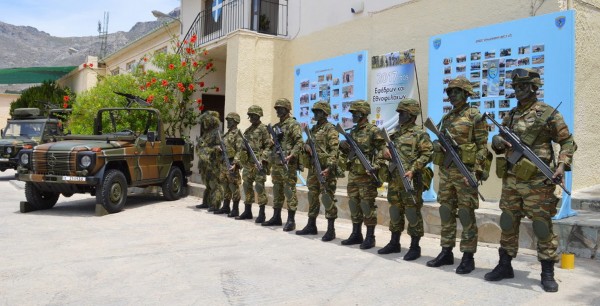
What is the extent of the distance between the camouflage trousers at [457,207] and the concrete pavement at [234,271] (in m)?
0.31

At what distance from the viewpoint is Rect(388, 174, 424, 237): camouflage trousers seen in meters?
5.35

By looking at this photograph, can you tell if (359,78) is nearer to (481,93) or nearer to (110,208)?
(481,93)

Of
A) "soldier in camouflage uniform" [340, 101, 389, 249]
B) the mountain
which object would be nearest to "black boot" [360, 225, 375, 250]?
"soldier in camouflage uniform" [340, 101, 389, 249]

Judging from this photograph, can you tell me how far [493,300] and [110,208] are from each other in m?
6.32

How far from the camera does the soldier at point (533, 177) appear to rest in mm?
4211

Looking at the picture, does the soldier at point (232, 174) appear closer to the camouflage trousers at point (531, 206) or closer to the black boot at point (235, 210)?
the black boot at point (235, 210)

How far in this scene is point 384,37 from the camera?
29.3ft

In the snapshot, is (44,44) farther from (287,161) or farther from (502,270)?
(502,270)

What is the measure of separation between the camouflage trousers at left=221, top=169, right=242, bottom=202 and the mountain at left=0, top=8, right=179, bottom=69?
171 ft

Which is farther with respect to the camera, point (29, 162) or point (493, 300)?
point (29, 162)

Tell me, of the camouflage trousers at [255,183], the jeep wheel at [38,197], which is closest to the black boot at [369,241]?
the camouflage trousers at [255,183]

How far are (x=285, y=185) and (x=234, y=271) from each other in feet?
7.95

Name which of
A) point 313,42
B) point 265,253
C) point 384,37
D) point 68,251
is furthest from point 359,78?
point 68,251

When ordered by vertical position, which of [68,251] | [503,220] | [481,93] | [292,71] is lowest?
[68,251]
